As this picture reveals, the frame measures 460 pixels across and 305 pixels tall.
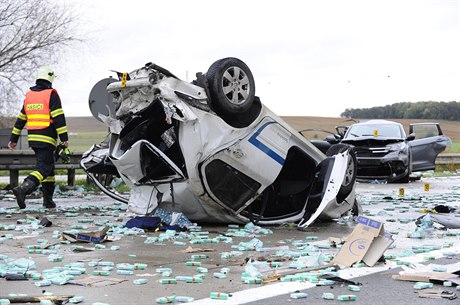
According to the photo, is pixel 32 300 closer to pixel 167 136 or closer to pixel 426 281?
pixel 426 281

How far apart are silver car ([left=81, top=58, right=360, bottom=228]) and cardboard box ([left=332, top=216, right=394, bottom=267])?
2.46 meters

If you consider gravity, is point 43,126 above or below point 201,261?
above

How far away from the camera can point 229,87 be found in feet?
29.6

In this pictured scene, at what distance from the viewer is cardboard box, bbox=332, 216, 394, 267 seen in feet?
21.6

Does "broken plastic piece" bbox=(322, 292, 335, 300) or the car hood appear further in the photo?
the car hood

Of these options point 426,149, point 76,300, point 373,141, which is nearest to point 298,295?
point 76,300

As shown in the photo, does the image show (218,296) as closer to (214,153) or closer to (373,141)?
(214,153)

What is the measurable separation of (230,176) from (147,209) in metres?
1.13

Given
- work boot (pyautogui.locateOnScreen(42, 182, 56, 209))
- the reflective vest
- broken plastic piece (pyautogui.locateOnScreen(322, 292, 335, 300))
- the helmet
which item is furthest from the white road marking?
the helmet

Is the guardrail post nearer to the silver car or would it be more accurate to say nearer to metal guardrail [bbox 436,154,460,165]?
the silver car

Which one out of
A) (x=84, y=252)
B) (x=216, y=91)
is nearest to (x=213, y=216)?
(x=216, y=91)

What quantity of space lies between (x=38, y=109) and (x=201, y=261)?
232 inches

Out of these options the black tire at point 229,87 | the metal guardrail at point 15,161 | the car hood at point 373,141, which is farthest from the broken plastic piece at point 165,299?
the car hood at point 373,141

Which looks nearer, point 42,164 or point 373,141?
point 42,164
